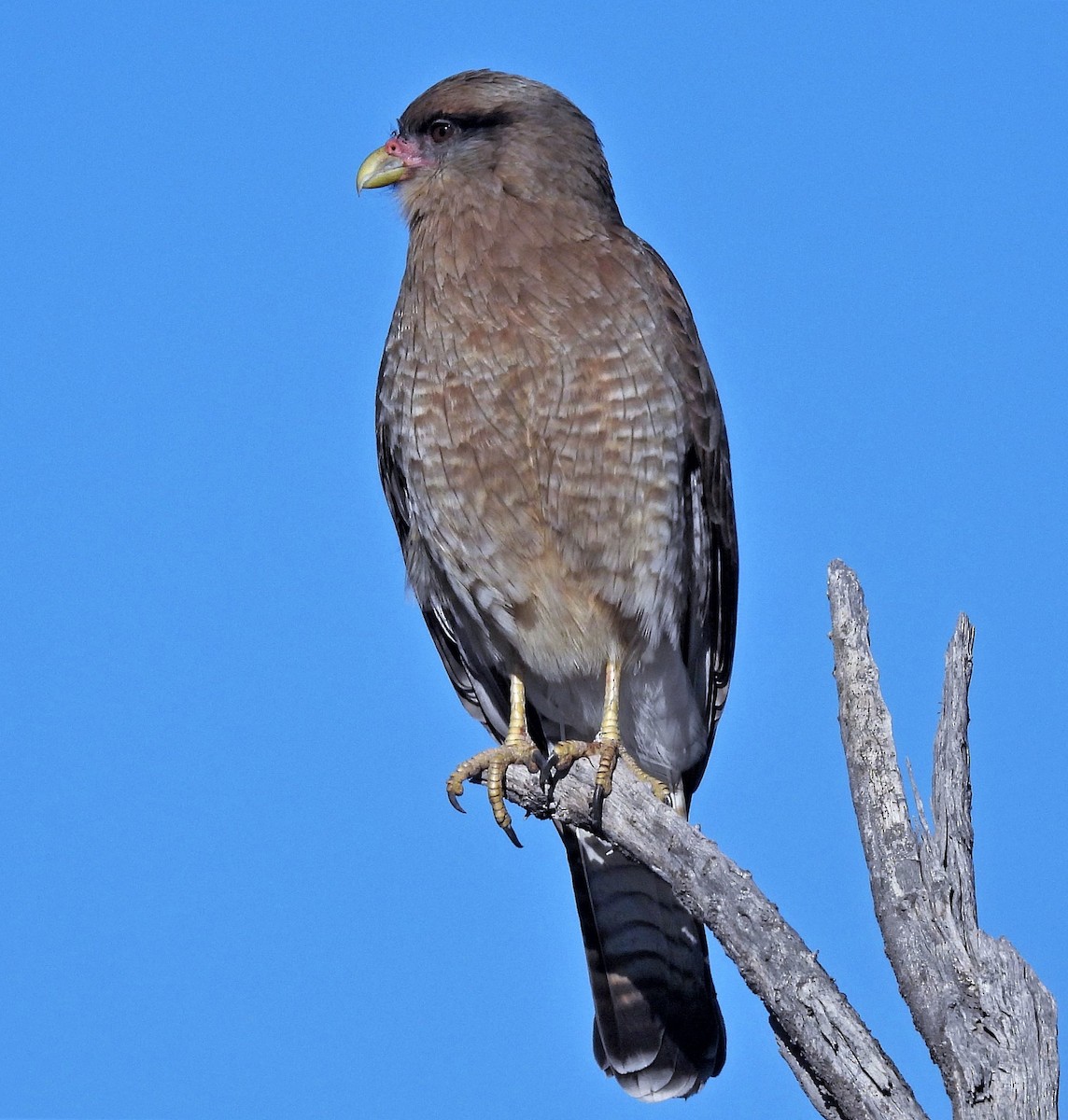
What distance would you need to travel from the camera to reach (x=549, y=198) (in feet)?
15.9

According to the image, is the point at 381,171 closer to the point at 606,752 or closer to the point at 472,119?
the point at 472,119

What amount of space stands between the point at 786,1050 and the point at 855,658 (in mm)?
926

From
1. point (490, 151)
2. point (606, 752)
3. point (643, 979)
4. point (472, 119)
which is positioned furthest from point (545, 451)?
point (643, 979)

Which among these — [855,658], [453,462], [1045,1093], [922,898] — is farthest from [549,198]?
[1045,1093]

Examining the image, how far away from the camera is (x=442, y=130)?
5047 millimetres

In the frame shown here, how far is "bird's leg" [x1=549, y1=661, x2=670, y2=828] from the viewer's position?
4.34 meters

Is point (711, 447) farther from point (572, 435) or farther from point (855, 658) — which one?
point (855, 658)

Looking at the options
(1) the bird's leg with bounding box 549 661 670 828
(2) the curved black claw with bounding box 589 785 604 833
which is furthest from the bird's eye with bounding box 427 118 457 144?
(2) the curved black claw with bounding box 589 785 604 833

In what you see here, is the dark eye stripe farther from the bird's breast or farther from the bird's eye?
the bird's breast

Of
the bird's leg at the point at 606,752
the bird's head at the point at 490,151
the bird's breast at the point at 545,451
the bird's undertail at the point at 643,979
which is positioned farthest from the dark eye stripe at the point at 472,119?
the bird's undertail at the point at 643,979

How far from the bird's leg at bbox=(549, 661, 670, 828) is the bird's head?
1467 millimetres

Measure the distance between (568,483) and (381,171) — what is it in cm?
128

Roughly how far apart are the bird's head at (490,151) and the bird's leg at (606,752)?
1467 mm

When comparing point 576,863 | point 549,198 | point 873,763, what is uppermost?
point 549,198
